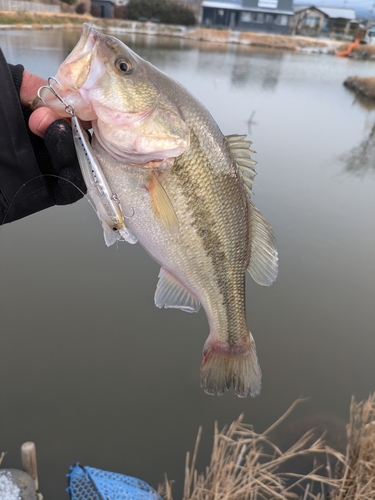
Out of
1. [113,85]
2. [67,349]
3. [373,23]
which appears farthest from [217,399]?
[373,23]

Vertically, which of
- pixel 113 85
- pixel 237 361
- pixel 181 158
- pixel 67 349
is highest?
pixel 113 85

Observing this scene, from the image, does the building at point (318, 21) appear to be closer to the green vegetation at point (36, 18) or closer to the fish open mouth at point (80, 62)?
the green vegetation at point (36, 18)

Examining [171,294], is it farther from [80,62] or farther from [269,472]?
[269,472]

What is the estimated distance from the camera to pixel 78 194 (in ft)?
4.86

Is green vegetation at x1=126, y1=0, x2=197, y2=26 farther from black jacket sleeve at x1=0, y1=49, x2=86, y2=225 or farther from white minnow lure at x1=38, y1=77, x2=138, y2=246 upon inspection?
white minnow lure at x1=38, y1=77, x2=138, y2=246

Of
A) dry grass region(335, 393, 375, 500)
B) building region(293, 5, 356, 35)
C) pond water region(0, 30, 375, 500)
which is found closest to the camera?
dry grass region(335, 393, 375, 500)

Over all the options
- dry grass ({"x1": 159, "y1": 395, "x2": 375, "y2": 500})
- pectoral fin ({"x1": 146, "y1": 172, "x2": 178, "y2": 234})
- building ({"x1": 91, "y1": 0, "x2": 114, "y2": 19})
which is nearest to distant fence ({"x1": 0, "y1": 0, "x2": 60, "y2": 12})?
building ({"x1": 91, "y1": 0, "x2": 114, "y2": 19})

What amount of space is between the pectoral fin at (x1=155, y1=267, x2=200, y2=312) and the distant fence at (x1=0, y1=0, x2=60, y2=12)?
3316cm

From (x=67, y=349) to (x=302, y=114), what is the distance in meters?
11.5

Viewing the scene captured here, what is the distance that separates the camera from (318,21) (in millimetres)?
48625

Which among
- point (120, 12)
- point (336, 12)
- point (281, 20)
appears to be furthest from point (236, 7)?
point (120, 12)

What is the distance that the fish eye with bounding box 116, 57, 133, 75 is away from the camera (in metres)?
1.21

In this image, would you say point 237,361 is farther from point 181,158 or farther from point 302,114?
point 302,114

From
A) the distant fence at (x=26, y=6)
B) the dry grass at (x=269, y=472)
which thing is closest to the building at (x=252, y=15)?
the distant fence at (x=26, y=6)
